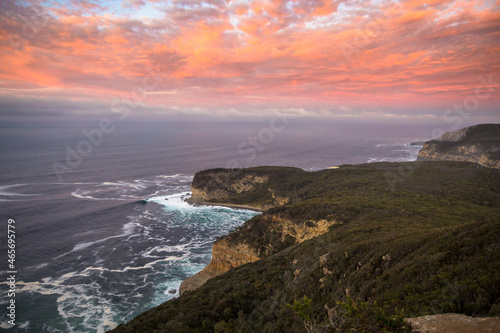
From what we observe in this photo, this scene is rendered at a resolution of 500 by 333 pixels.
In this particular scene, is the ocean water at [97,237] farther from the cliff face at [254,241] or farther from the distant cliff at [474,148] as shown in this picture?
the distant cliff at [474,148]

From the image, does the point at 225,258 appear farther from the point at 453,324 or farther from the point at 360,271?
the point at 453,324

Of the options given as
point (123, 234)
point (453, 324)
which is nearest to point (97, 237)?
point (123, 234)

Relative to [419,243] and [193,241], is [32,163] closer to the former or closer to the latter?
[193,241]

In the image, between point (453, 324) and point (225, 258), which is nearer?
point (453, 324)

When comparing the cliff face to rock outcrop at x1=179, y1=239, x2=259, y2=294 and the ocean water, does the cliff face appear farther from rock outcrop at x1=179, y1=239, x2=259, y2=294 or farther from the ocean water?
the ocean water

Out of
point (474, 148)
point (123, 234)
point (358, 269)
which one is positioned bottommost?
point (123, 234)

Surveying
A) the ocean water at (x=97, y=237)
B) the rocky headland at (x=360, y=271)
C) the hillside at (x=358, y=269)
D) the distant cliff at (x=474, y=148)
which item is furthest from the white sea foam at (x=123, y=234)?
the distant cliff at (x=474, y=148)
